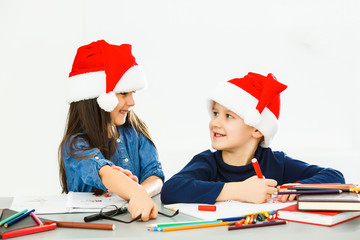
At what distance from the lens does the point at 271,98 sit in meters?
1.48

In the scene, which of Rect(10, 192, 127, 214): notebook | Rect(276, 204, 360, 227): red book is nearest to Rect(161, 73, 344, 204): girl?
Rect(10, 192, 127, 214): notebook

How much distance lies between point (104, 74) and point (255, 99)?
519mm

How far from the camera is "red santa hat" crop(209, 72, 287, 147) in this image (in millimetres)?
1442

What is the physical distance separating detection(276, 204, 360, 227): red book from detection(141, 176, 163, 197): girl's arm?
1.66 ft

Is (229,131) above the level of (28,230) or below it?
above

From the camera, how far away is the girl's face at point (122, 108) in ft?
5.34

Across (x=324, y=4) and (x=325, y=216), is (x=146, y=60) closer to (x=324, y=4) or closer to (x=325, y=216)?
(x=324, y=4)

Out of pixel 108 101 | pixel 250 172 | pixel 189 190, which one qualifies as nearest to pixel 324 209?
pixel 189 190

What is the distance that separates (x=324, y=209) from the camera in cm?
100

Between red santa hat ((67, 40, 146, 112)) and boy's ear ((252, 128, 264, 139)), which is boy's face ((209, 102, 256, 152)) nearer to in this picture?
boy's ear ((252, 128, 264, 139))

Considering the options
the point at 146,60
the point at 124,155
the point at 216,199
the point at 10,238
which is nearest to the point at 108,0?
the point at 146,60

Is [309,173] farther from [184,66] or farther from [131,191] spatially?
[184,66]

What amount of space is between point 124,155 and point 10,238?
0.84 meters

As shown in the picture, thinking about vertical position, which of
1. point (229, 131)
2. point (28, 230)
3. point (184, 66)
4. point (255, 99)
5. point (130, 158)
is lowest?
point (28, 230)
